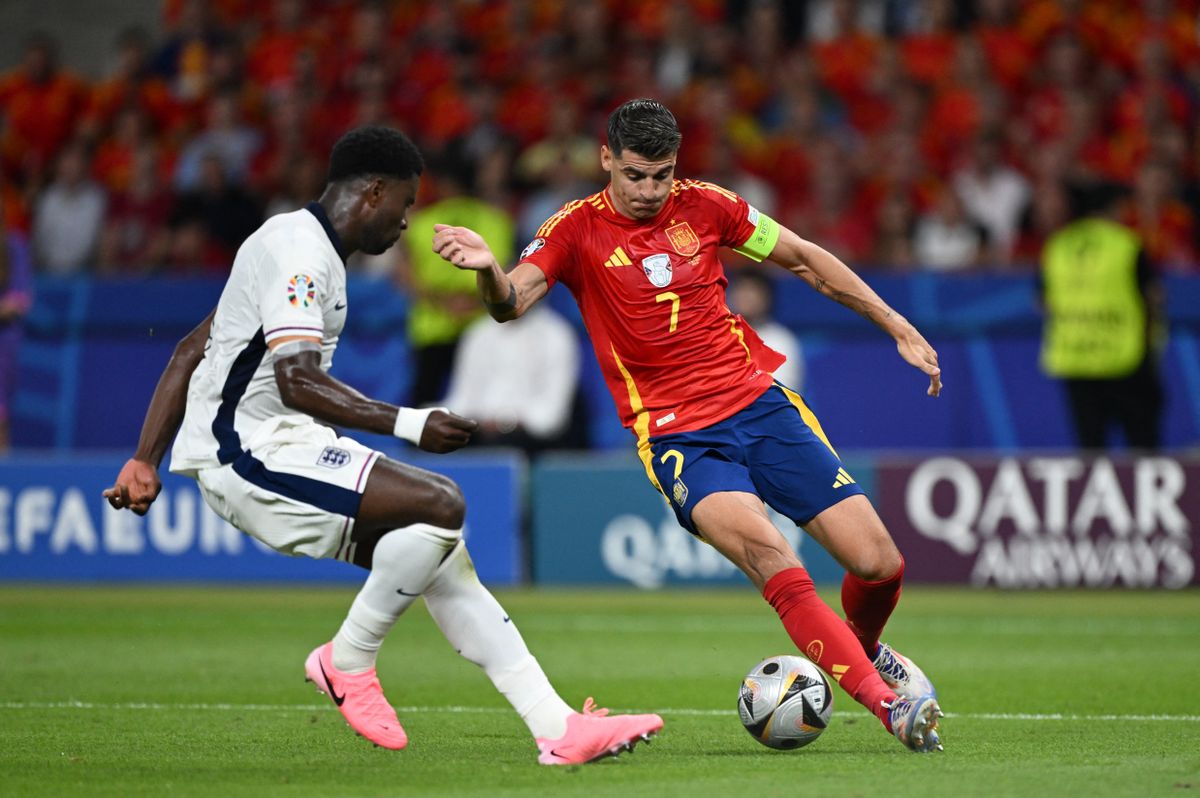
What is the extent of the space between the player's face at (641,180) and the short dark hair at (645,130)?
0.11 ft

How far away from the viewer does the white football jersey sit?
575 cm

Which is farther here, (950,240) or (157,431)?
(950,240)

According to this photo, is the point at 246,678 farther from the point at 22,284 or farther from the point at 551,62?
the point at 551,62

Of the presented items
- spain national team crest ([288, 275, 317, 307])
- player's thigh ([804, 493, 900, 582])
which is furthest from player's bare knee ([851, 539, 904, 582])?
spain national team crest ([288, 275, 317, 307])

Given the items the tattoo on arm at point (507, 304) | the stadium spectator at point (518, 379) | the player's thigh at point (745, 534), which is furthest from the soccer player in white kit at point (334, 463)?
the stadium spectator at point (518, 379)

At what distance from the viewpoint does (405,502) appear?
5.62 metres

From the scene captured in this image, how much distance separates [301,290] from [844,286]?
6.85 ft

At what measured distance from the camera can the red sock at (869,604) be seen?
252 inches

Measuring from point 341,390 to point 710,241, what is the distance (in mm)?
1768

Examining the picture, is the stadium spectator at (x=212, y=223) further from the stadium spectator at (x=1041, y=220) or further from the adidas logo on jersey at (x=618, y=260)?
the adidas logo on jersey at (x=618, y=260)

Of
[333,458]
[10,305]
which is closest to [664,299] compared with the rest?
[333,458]

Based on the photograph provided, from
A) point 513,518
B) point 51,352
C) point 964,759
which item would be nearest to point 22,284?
point 51,352

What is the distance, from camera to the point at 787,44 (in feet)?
55.2

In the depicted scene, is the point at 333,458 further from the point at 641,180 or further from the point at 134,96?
the point at 134,96
